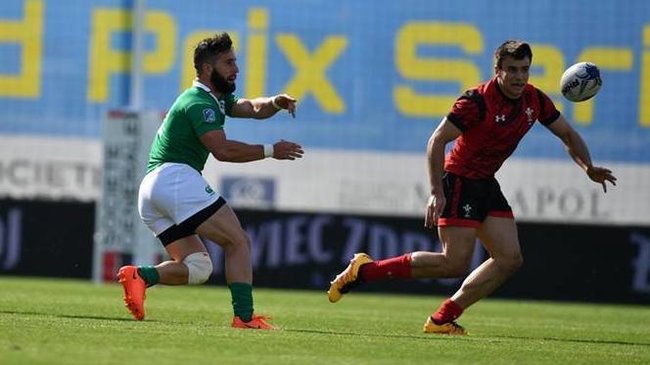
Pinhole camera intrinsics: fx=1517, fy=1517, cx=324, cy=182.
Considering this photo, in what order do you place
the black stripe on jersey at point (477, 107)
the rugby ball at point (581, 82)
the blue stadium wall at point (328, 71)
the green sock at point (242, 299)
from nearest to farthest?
1. the green sock at point (242, 299)
2. the black stripe on jersey at point (477, 107)
3. the rugby ball at point (581, 82)
4. the blue stadium wall at point (328, 71)

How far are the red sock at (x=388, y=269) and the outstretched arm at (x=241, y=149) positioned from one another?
1449 millimetres

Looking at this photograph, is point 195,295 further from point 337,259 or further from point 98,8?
point 98,8

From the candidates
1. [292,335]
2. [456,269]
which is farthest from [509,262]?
[292,335]

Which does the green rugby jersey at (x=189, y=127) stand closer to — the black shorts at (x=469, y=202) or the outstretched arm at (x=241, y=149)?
the outstretched arm at (x=241, y=149)

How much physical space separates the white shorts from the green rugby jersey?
84 mm

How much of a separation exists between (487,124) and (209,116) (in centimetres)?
210

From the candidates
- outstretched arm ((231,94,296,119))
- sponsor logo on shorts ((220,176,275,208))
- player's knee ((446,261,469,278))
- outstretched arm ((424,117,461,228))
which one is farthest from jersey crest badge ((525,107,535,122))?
sponsor logo on shorts ((220,176,275,208))

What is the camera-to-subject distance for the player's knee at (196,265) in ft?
36.3

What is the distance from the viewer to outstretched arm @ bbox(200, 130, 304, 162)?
35.0 feet

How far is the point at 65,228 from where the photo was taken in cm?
2223

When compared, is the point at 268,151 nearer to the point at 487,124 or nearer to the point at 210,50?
the point at 210,50

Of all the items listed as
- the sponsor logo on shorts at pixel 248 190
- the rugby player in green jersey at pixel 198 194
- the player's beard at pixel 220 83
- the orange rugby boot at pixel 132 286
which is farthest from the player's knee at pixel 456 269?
the sponsor logo on shorts at pixel 248 190

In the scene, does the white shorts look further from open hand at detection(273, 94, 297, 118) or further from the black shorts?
the black shorts

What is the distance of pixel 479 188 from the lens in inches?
451
